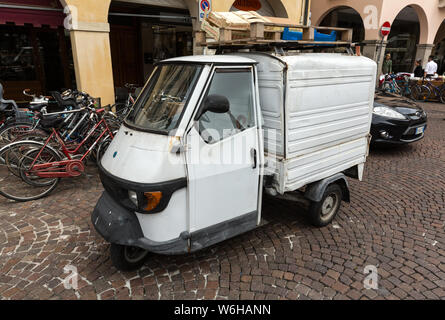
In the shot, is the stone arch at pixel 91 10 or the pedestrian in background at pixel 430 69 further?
the pedestrian in background at pixel 430 69

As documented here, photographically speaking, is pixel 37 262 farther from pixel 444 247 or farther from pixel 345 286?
pixel 444 247

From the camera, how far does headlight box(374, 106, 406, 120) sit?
6.93 m

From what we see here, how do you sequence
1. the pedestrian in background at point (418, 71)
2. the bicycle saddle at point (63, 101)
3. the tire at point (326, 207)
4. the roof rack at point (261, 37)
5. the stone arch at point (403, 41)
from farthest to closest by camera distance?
the stone arch at point (403, 41), the pedestrian in background at point (418, 71), the bicycle saddle at point (63, 101), the tire at point (326, 207), the roof rack at point (261, 37)

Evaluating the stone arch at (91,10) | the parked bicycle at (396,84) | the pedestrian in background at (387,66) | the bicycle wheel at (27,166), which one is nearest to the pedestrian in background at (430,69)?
the parked bicycle at (396,84)

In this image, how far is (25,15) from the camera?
276 inches

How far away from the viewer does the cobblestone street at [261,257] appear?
9.67ft

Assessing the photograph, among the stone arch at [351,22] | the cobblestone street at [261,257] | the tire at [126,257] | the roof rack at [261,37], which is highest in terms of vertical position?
the stone arch at [351,22]

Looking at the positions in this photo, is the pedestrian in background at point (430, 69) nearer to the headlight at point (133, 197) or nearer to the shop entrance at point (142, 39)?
the shop entrance at point (142, 39)

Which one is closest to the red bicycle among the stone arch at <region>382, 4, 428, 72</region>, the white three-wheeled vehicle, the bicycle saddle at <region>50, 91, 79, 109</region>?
the bicycle saddle at <region>50, 91, 79, 109</region>

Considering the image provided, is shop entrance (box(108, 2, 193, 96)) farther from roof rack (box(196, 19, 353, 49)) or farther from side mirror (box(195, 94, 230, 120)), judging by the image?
side mirror (box(195, 94, 230, 120))

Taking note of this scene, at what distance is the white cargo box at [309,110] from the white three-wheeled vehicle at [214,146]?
12 mm

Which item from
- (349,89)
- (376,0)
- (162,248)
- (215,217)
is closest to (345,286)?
(215,217)

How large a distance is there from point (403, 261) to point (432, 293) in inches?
19.0

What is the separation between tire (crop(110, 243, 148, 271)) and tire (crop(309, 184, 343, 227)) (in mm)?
2120
